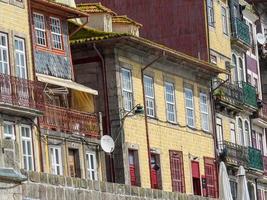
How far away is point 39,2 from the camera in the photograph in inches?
2185

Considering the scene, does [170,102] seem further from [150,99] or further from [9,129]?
[9,129]

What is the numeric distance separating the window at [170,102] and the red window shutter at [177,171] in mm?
1618

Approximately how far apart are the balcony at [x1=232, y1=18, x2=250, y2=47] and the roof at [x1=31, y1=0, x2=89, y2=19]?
74.5 ft

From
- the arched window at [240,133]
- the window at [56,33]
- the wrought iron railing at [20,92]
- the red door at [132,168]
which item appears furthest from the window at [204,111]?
the wrought iron railing at [20,92]

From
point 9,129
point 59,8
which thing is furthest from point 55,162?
point 59,8

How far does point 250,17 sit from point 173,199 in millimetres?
33938

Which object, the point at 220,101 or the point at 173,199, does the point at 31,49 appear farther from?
the point at 220,101

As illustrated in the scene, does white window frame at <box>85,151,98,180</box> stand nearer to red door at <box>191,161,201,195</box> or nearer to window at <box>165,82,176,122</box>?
window at <box>165,82,176,122</box>

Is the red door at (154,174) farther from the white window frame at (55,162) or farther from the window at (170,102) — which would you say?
the white window frame at (55,162)

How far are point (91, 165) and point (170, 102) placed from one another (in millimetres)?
9506

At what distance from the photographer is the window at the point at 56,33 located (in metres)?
57.4

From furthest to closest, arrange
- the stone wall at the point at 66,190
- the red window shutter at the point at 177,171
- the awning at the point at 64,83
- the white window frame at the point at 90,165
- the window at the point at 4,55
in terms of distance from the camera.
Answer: the red window shutter at the point at 177,171 < the white window frame at the point at 90,165 < the awning at the point at 64,83 < the window at the point at 4,55 < the stone wall at the point at 66,190

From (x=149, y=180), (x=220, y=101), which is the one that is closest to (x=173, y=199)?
(x=149, y=180)

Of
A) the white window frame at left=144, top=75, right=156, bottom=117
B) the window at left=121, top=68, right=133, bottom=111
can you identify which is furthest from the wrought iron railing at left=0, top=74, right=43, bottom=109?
the white window frame at left=144, top=75, right=156, bottom=117
